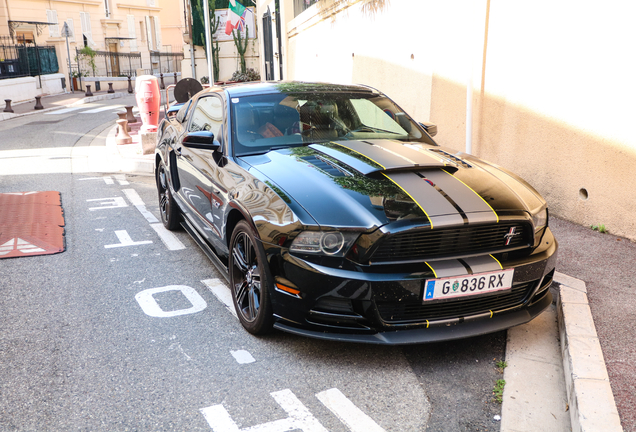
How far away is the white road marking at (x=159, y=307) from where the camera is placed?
392 centimetres

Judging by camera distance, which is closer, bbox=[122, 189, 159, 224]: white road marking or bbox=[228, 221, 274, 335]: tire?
bbox=[228, 221, 274, 335]: tire

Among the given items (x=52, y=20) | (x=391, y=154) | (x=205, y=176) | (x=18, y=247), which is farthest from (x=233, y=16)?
(x=391, y=154)

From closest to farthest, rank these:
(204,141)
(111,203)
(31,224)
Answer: (204,141)
(31,224)
(111,203)

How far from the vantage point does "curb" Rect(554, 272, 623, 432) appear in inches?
97.4

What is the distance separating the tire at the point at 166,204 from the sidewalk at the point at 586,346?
11.9ft

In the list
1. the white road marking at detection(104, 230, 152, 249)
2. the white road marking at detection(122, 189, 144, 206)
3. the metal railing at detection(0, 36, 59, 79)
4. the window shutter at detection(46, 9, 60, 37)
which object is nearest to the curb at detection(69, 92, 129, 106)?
the metal railing at detection(0, 36, 59, 79)

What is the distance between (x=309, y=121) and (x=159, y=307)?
1797 mm

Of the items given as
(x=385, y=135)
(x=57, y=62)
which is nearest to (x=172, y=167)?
(x=385, y=135)

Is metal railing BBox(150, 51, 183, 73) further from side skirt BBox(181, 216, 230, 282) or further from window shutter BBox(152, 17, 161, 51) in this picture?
side skirt BBox(181, 216, 230, 282)

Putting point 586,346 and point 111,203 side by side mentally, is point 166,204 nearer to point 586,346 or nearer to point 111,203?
point 111,203

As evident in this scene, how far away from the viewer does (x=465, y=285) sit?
2947 mm

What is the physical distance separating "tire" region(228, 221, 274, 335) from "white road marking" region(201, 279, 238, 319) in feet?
0.96

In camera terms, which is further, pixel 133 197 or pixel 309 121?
pixel 133 197

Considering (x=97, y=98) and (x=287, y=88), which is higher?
(x=287, y=88)
